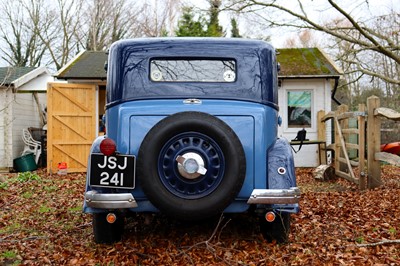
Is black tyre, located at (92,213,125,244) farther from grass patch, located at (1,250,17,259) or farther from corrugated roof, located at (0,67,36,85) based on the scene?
corrugated roof, located at (0,67,36,85)

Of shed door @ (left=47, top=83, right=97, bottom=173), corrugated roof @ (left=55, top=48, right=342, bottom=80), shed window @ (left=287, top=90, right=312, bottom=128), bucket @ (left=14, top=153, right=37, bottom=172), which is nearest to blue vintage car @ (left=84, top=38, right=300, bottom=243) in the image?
shed door @ (left=47, top=83, right=97, bottom=173)

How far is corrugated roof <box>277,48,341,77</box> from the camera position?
12631 millimetres

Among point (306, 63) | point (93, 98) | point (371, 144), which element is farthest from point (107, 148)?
point (306, 63)

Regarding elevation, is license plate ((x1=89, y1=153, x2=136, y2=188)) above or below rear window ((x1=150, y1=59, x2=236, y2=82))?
below

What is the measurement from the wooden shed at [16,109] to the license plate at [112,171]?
8525 mm

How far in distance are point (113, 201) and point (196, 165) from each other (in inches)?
31.5

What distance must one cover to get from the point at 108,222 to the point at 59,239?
877 mm

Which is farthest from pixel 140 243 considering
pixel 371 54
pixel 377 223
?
pixel 371 54

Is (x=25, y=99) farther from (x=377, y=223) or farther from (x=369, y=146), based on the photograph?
(x=377, y=223)

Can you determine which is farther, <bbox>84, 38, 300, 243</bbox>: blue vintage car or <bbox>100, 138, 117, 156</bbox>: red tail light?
<bbox>100, 138, 117, 156</bbox>: red tail light

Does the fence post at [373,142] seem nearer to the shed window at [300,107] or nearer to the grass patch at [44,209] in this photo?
the shed window at [300,107]

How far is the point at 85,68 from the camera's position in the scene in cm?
1325

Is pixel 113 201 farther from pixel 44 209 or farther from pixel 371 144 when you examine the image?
pixel 371 144

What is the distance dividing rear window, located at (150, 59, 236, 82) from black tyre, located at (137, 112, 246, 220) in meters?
0.82
